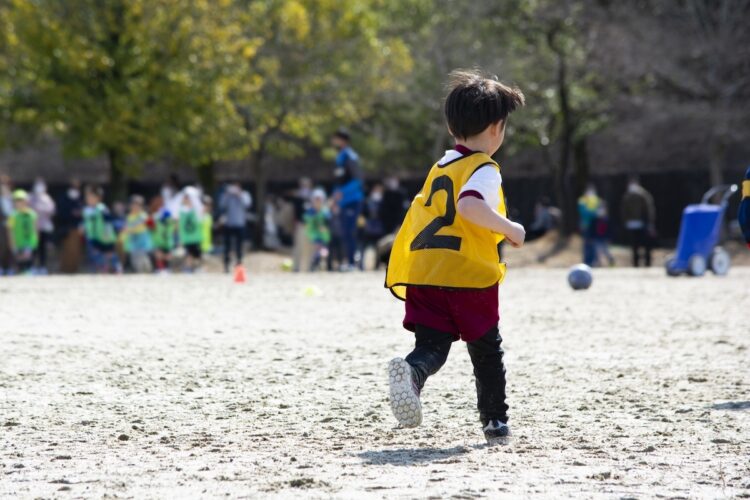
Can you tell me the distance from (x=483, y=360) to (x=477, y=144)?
3.24ft

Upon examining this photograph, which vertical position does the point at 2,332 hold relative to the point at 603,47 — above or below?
below

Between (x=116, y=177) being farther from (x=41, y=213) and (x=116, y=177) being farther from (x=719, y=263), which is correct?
(x=719, y=263)

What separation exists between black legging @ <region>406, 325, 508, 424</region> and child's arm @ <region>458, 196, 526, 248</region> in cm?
48

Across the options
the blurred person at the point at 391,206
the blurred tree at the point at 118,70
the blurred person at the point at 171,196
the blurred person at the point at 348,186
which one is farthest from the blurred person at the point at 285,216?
the blurred person at the point at 348,186

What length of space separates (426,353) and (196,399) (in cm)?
184

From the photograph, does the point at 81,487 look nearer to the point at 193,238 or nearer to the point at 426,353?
the point at 426,353

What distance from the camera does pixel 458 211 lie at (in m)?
5.91

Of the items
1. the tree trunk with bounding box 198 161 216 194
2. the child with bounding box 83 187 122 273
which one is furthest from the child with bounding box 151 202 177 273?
the tree trunk with bounding box 198 161 216 194

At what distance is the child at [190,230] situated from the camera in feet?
80.9

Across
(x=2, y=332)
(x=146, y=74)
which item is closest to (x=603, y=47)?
(x=146, y=74)

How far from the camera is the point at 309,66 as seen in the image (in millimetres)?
39125

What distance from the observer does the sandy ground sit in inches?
198

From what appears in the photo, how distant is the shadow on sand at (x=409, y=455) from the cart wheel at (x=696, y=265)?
1591cm

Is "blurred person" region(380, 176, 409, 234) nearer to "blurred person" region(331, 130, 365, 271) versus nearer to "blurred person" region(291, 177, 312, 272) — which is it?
"blurred person" region(291, 177, 312, 272)
